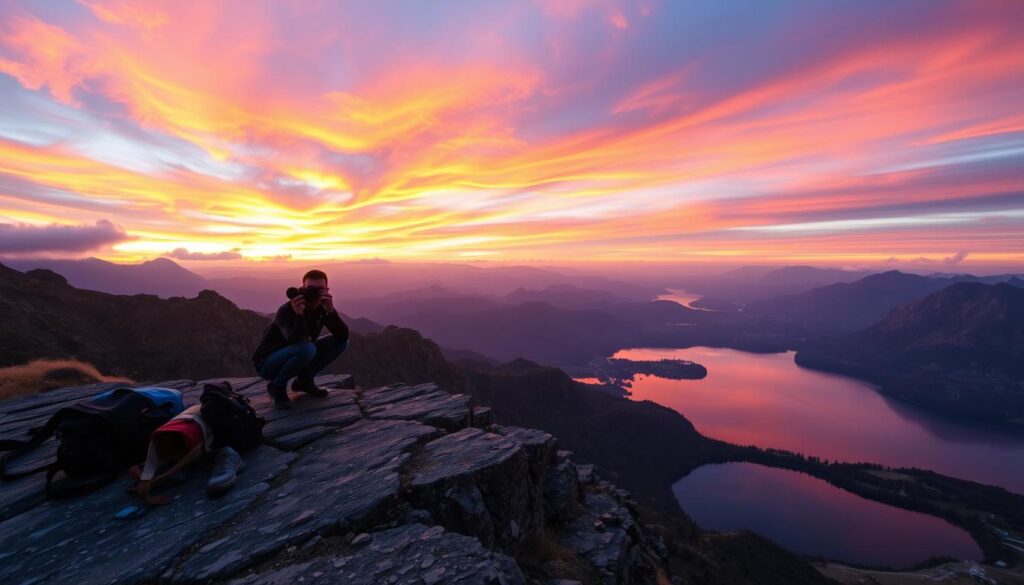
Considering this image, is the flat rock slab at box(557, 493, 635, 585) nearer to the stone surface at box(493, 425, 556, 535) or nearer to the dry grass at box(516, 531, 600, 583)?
the dry grass at box(516, 531, 600, 583)

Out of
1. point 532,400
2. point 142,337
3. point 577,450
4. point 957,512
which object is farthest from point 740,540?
point 957,512

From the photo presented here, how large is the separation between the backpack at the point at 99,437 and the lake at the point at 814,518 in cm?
14464

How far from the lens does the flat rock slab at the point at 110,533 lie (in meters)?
6.13

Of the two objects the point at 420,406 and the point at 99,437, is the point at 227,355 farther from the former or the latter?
the point at 99,437

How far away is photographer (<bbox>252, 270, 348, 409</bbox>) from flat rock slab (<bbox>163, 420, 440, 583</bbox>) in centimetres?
258

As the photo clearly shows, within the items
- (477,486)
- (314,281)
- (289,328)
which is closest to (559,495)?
(477,486)

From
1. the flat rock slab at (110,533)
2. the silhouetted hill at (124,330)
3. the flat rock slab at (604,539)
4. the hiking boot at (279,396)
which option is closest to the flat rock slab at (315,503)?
the flat rock slab at (110,533)

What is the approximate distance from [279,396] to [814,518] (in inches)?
7419

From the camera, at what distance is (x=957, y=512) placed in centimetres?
14375

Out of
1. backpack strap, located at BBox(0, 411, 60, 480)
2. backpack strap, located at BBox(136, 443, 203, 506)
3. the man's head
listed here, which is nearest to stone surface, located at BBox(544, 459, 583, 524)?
the man's head

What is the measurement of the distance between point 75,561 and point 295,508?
121 inches

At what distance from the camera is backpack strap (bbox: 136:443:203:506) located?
24.2 feet

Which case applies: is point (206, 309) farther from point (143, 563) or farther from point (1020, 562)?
point (1020, 562)

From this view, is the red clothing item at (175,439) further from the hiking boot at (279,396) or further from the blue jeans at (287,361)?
the hiking boot at (279,396)
